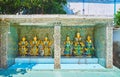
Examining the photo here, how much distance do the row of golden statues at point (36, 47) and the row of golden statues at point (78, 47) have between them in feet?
2.36

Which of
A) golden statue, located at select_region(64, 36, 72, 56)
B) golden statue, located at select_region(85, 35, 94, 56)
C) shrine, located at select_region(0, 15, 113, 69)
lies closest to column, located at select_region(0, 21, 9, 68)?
shrine, located at select_region(0, 15, 113, 69)

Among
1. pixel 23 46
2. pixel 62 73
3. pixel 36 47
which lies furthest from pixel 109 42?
pixel 23 46

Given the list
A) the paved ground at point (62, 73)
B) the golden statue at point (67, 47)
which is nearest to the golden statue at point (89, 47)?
the golden statue at point (67, 47)

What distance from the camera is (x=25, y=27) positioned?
9633 mm

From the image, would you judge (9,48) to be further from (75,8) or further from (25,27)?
(75,8)

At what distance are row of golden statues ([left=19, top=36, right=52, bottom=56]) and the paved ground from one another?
1.77 metres

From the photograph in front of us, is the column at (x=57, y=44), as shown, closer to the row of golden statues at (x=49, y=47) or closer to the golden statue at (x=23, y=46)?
the row of golden statues at (x=49, y=47)

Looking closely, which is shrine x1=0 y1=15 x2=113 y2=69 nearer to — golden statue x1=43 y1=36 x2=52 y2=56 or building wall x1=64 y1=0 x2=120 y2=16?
golden statue x1=43 y1=36 x2=52 y2=56

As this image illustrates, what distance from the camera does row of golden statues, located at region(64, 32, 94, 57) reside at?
364 inches

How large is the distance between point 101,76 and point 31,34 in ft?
12.4

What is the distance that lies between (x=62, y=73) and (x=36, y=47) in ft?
7.93

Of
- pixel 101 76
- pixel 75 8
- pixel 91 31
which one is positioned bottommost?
pixel 101 76

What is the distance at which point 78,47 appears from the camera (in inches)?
364

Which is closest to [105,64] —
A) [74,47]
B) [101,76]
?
[101,76]
